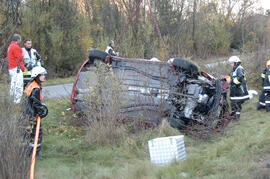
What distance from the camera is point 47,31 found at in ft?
55.1

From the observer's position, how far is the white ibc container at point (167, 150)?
4699mm

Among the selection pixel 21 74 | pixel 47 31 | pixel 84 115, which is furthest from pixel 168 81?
pixel 47 31

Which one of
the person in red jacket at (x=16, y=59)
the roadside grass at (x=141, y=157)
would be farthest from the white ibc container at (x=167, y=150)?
the person in red jacket at (x=16, y=59)

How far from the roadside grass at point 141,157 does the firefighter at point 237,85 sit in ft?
4.94

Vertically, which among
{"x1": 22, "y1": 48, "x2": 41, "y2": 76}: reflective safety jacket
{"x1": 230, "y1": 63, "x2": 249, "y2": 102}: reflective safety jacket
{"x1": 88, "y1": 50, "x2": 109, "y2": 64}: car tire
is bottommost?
{"x1": 230, "y1": 63, "x2": 249, "y2": 102}: reflective safety jacket

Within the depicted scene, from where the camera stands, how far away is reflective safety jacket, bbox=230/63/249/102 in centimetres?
822

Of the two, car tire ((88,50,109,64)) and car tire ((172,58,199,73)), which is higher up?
car tire ((88,50,109,64))

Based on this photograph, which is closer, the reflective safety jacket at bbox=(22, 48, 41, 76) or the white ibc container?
the white ibc container

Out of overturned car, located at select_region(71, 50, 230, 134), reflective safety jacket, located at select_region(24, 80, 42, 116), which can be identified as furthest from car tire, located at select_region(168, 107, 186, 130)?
reflective safety jacket, located at select_region(24, 80, 42, 116)

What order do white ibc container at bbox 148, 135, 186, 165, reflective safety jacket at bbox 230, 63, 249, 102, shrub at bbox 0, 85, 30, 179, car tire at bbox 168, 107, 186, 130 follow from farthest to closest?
reflective safety jacket at bbox 230, 63, 249, 102
car tire at bbox 168, 107, 186, 130
white ibc container at bbox 148, 135, 186, 165
shrub at bbox 0, 85, 30, 179

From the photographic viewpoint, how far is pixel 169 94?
612 cm

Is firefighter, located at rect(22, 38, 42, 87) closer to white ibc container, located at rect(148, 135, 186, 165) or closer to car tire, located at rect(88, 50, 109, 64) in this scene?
car tire, located at rect(88, 50, 109, 64)

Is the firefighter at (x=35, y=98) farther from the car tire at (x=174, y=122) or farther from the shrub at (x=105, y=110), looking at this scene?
the car tire at (x=174, y=122)

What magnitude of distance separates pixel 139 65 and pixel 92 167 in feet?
8.48
